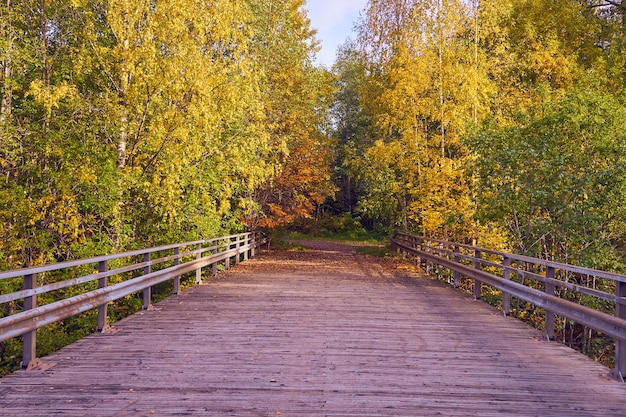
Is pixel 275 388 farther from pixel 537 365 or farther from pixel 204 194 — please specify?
pixel 204 194

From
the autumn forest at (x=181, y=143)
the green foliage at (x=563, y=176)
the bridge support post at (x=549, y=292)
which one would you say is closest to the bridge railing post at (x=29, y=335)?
the bridge support post at (x=549, y=292)

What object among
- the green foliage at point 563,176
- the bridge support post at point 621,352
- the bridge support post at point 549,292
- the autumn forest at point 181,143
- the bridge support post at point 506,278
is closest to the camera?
the bridge support post at point 621,352

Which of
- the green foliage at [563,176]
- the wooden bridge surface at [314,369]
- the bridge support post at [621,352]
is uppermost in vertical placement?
the green foliage at [563,176]

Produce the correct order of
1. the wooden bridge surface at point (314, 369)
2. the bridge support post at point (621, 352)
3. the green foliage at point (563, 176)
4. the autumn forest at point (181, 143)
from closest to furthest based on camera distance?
1. the wooden bridge surface at point (314, 369)
2. the bridge support post at point (621, 352)
3. the green foliage at point (563, 176)
4. the autumn forest at point (181, 143)

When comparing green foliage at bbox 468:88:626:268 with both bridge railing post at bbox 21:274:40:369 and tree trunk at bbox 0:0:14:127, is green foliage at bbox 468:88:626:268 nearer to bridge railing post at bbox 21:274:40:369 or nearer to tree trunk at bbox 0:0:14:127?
bridge railing post at bbox 21:274:40:369

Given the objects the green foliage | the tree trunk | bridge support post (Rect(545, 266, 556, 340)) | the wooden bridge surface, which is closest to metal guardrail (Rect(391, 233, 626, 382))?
bridge support post (Rect(545, 266, 556, 340))

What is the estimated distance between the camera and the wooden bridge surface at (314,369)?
5.47 metres

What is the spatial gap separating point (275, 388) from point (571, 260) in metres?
13.8

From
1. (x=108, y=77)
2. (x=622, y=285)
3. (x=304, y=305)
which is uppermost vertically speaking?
(x=108, y=77)

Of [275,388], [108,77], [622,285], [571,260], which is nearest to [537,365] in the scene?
[622,285]

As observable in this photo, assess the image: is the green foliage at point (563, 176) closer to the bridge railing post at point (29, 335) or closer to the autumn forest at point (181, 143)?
the autumn forest at point (181, 143)

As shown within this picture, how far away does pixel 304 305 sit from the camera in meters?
12.2

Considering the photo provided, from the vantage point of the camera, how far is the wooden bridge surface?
5.47 metres

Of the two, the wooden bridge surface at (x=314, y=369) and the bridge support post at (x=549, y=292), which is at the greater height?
the bridge support post at (x=549, y=292)
